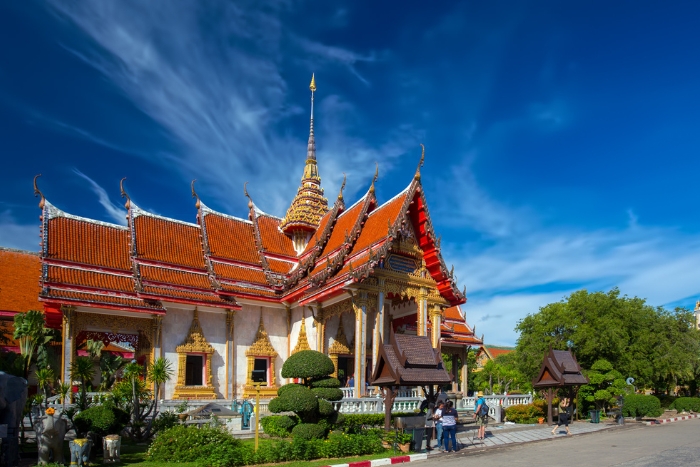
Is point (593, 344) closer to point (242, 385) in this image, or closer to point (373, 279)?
point (373, 279)

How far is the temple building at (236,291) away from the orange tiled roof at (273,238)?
800 millimetres

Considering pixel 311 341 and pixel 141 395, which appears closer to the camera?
pixel 141 395

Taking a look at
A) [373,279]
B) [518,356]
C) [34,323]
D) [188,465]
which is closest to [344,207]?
[373,279]

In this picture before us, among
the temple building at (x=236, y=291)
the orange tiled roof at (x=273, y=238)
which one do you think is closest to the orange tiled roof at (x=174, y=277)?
the temple building at (x=236, y=291)

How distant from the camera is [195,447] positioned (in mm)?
10258

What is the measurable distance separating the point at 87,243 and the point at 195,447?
12821 millimetres

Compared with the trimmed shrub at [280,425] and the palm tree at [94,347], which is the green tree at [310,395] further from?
the palm tree at [94,347]

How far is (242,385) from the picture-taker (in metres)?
20.6

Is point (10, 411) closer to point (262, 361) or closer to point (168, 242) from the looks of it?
point (262, 361)

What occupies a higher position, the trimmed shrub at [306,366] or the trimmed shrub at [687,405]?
the trimmed shrub at [306,366]

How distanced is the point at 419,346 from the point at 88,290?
11644 mm

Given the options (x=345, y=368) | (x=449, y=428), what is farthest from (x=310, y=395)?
(x=345, y=368)

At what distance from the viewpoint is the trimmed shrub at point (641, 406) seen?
22.1m

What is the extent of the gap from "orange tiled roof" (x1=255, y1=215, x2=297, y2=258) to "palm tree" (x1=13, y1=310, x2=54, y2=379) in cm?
931
